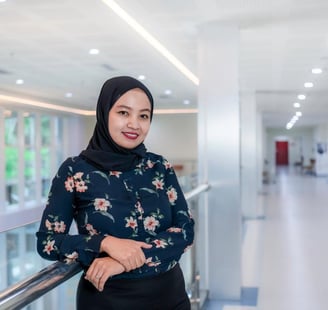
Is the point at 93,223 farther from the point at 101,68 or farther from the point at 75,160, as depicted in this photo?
the point at 101,68

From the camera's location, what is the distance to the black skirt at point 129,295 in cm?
144

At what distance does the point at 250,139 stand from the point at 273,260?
474cm

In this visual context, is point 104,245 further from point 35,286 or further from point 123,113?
point 123,113

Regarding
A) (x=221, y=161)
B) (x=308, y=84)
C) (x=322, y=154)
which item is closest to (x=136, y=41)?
(x=221, y=161)

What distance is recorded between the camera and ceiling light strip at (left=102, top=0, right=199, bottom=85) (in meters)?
4.25

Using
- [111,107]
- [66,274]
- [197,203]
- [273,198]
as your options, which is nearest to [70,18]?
[197,203]

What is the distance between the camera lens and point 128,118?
1.47 m

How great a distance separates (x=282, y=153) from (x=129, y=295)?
148ft

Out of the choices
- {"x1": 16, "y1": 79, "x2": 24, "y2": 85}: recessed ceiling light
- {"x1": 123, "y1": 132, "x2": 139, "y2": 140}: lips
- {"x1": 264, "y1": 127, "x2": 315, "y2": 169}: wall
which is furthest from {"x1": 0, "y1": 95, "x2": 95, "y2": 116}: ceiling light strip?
{"x1": 264, "y1": 127, "x2": 315, "y2": 169}: wall

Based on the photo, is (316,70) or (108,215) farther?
(316,70)

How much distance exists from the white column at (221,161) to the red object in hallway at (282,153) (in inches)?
1605

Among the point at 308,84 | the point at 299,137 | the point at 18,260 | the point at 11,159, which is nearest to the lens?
the point at 18,260

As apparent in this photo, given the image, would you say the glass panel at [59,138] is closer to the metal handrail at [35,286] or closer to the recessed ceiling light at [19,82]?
the recessed ceiling light at [19,82]

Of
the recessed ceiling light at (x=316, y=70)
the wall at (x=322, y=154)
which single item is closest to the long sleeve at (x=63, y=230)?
the recessed ceiling light at (x=316, y=70)
